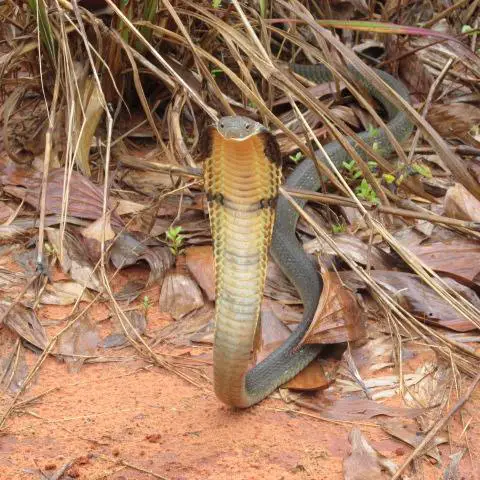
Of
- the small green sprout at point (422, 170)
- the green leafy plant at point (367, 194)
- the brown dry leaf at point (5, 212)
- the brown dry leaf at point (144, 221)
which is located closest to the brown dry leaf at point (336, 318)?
the green leafy plant at point (367, 194)

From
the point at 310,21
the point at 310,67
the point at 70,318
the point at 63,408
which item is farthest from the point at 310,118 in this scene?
the point at 63,408

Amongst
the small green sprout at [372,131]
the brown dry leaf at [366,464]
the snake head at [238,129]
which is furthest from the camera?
the small green sprout at [372,131]

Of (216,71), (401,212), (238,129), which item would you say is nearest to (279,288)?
(401,212)

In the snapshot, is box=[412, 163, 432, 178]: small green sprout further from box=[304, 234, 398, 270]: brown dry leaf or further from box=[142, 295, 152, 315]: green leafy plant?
box=[142, 295, 152, 315]: green leafy plant

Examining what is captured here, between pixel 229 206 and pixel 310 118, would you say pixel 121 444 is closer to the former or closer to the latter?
pixel 229 206

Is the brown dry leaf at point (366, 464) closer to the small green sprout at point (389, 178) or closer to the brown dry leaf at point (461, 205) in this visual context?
the brown dry leaf at point (461, 205)

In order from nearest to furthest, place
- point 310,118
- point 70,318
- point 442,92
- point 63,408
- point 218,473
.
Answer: point 218,473 → point 63,408 → point 70,318 → point 310,118 → point 442,92

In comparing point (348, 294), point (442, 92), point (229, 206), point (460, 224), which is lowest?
point (442, 92)

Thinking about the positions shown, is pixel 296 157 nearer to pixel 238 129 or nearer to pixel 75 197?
pixel 75 197
